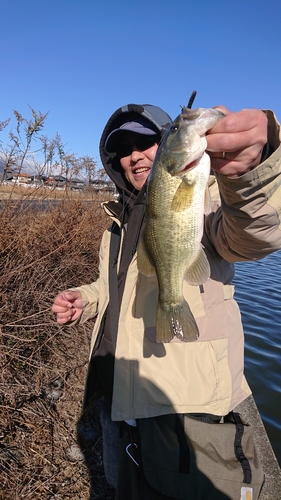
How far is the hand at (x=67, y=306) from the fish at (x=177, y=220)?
3.72ft

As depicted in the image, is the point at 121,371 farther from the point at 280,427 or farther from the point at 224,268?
the point at 280,427

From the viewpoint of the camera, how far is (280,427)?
183 inches

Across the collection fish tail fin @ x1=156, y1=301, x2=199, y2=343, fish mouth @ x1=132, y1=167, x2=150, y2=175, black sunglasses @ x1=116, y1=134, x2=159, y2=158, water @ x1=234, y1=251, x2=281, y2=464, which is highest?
black sunglasses @ x1=116, y1=134, x2=159, y2=158

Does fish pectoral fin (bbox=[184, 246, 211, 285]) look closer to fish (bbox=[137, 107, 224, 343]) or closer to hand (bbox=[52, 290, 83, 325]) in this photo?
fish (bbox=[137, 107, 224, 343])

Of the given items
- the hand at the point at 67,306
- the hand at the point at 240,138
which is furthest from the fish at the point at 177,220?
the hand at the point at 67,306

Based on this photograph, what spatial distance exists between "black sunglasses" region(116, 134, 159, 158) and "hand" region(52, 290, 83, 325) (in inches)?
52.4

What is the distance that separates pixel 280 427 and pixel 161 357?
12.8 ft

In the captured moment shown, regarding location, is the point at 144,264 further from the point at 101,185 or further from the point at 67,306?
the point at 101,185

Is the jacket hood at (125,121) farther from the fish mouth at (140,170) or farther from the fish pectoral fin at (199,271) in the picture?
the fish pectoral fin at (199,271)

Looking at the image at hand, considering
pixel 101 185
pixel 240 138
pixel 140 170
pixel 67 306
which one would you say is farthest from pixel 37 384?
pixel 101 185

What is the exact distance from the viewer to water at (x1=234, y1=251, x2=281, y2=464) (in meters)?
4.98

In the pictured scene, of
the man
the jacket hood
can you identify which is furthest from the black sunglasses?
the man

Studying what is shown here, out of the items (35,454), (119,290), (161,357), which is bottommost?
(35,454)

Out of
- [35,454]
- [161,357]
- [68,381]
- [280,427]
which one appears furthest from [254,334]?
[161,357]
